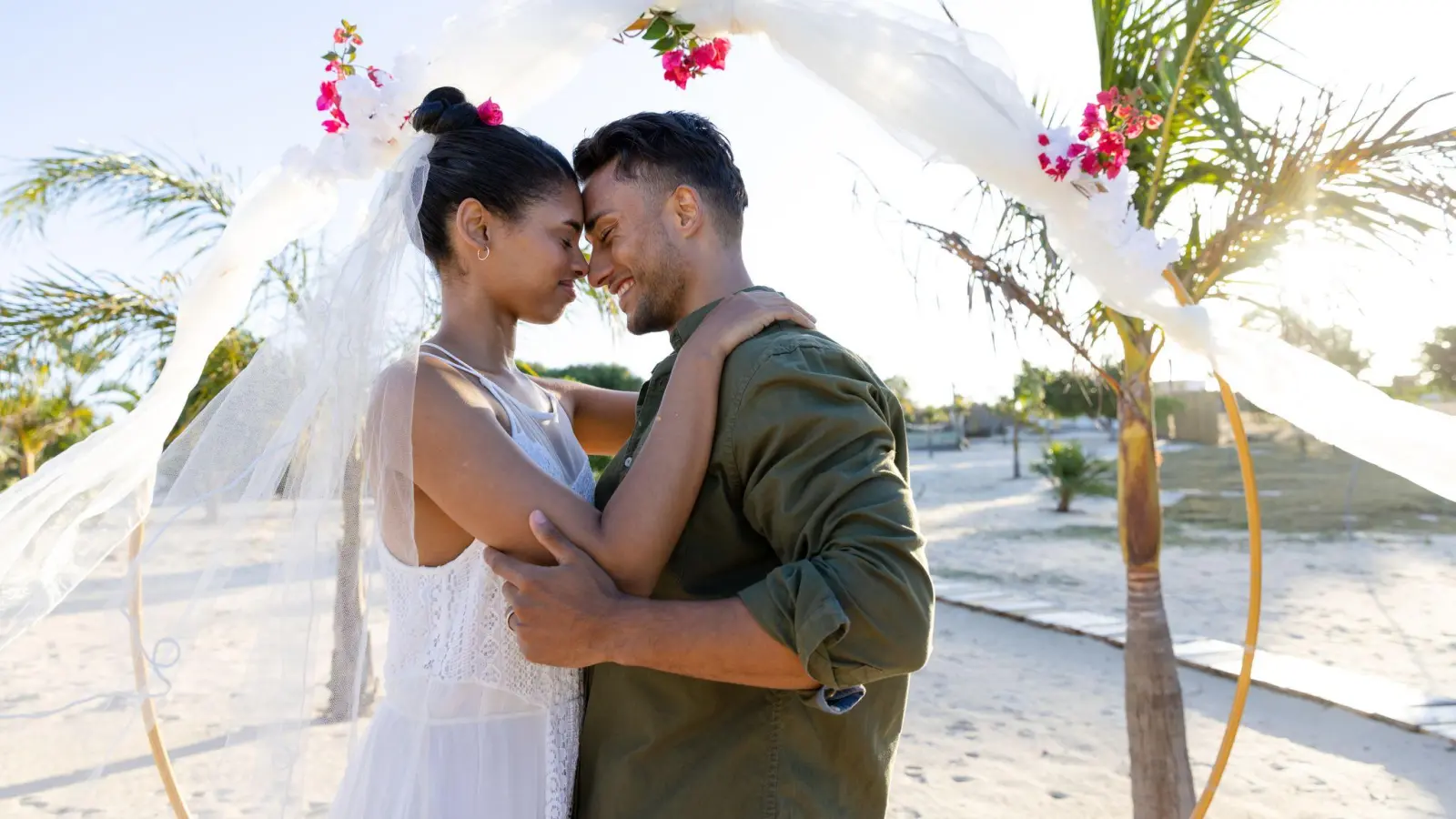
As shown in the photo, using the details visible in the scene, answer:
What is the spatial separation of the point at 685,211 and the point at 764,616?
111cm

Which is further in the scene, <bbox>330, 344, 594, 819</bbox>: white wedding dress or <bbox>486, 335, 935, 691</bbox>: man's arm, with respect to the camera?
<bbox>330, 344, 594, 819</bbox>: white wedding dress

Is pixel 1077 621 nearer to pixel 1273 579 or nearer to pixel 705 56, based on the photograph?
pixel 1273 579

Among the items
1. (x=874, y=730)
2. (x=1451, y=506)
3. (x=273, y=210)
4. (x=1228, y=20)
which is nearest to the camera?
(x=874, y=730)

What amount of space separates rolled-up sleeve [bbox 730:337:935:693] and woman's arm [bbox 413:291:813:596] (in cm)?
11

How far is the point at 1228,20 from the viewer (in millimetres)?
4406

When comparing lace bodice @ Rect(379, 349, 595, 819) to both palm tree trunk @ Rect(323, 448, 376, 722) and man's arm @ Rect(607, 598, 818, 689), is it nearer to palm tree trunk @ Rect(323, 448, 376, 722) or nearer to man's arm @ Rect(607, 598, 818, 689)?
palm tree trunk @ Rect(323, 448, 376, 722)

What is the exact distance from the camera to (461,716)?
7.83 ft

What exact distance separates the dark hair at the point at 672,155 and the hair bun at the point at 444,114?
0.30m

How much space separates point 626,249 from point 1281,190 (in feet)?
10.3

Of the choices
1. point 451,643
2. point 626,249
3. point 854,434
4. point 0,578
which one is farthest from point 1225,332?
point 0,578

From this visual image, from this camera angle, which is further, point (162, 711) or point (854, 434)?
point (162, 711)

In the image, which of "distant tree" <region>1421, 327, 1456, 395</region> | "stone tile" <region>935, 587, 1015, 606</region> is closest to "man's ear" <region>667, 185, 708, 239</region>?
"stone tile" <region>935, 587, 1015, 606</region>

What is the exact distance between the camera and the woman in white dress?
2.19 metres

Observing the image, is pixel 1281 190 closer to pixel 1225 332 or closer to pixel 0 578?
pixel 1225 332
